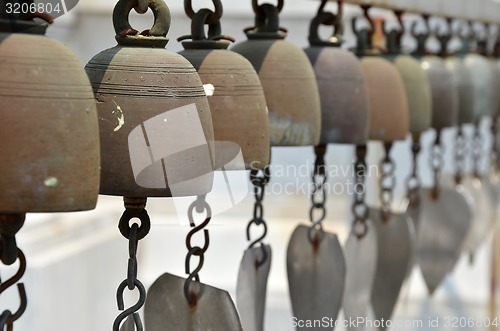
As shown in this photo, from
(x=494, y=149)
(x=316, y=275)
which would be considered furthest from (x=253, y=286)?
(x=494, y=149)

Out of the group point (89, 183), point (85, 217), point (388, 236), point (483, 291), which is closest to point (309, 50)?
point (388, 236)

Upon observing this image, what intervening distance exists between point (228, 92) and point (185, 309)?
0.22 m

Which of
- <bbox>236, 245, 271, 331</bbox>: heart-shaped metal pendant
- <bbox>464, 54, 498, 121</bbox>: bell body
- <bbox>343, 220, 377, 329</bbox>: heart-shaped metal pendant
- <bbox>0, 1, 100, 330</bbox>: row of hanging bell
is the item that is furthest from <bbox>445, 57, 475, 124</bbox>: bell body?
<bbox>0, 1, 100, 330</bbox>: row of hanging bell

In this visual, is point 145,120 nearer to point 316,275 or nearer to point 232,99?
point 232,99

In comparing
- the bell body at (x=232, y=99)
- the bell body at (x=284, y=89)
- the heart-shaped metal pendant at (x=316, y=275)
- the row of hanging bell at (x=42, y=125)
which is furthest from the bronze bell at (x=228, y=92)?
the heart-shaped metal pendant at (x=316, y=275)

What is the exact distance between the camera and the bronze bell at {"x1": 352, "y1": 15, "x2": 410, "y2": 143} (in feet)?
4.08

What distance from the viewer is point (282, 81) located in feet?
3.28

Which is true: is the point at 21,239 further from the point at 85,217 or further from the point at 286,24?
the point at 286,24

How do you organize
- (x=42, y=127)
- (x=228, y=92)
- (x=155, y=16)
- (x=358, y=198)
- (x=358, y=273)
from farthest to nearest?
(x=358, y=198)
(x=358, y=273)
(x=228, y=92)
(x=155, y=16)
(x=42, y=127)

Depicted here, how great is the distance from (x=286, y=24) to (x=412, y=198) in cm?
52

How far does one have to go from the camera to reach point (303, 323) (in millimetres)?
1189

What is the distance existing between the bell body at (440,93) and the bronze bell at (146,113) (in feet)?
2.66

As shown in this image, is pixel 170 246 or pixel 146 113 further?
pixel 170 246

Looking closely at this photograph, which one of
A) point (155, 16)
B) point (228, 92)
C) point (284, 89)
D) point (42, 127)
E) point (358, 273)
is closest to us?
point (42, 127)
